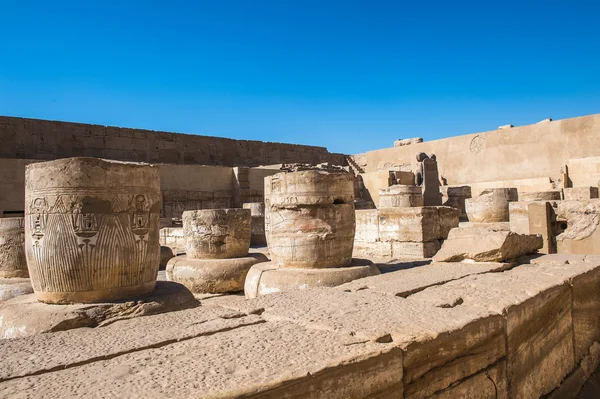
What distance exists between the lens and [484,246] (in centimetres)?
455

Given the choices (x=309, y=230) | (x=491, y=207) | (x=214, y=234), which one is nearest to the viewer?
(x=309, y=230)

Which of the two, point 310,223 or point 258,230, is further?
point 258,230

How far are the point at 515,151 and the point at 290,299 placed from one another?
1962cm

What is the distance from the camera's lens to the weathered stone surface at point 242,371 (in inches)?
63.3

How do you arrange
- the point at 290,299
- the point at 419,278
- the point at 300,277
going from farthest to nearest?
the point at 300,277 → the point at 419,278 → the point at 290,299

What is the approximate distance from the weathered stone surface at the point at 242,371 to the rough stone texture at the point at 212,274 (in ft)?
13.1

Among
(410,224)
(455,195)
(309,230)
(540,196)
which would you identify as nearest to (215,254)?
→ (309,230)

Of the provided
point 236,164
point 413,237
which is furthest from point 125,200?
point 236,164

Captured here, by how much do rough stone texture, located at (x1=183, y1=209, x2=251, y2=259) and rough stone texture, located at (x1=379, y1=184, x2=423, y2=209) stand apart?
535 centimetres

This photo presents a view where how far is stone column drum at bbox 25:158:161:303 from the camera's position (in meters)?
3.57

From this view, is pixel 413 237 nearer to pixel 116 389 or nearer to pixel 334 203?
pixel 334 203

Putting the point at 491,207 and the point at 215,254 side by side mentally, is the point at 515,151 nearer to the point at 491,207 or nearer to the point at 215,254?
the point at 491,207

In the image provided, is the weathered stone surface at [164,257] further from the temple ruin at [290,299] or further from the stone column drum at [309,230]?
the stone column drum at [309,230]

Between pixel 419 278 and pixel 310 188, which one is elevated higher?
pixel 310 188
